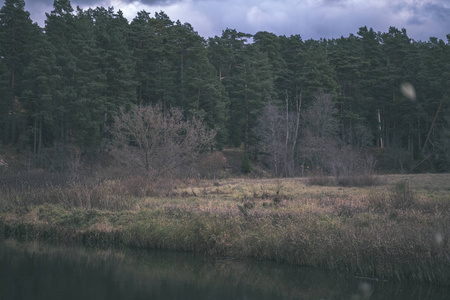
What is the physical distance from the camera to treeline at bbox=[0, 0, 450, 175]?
4747 centimetres

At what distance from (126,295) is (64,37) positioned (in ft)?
155

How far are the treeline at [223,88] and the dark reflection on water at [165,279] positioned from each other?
3007 centimetres

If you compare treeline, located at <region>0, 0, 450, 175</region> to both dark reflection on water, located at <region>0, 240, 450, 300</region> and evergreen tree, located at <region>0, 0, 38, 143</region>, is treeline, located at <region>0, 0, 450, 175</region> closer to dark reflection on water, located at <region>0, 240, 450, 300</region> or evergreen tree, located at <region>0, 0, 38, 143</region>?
evergreen tree, located at <region>0, 0, 38, 143</region>

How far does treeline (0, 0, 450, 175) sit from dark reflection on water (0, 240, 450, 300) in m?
30.1

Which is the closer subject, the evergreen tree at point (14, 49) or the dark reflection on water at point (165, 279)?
the dark reflection on water at point (165, 279)

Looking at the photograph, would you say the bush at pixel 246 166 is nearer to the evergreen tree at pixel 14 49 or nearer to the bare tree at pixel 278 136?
the bare tree at pixel 278 136

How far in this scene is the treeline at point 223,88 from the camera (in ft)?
156

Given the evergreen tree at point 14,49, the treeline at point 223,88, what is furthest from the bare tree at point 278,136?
the evergreen tree at point 14,49

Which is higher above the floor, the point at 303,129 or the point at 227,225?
the point at 303,129

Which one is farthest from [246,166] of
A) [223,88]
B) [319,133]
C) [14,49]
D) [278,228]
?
[278,228]

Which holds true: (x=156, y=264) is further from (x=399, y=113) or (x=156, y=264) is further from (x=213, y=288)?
(x=399, y=113)

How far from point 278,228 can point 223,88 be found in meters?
43.9

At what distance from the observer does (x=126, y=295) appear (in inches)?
494

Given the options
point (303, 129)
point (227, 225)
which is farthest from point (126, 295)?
point (303, 129)
